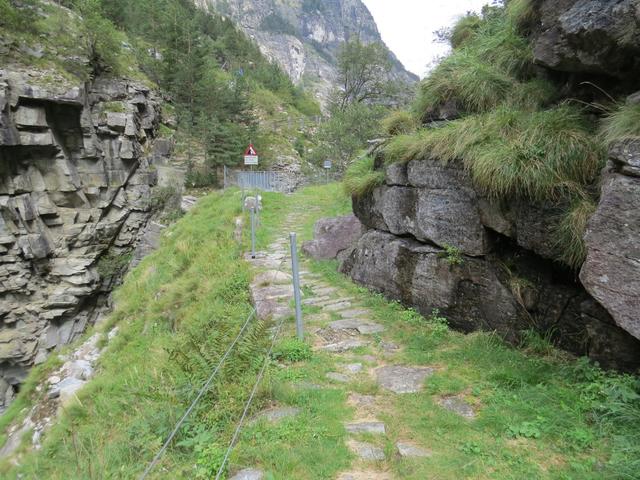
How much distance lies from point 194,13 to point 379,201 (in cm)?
4827

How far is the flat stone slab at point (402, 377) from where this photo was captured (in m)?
3.52

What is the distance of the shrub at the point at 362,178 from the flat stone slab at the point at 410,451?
4541 millimetres

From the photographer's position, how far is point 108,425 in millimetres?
4418

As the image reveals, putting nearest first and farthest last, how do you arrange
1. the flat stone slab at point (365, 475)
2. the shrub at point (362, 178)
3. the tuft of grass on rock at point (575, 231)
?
the flat stone slab at point (365, 475)
the tuft of grass on rock at point (575, 231)
the shrub at point (362, 178)

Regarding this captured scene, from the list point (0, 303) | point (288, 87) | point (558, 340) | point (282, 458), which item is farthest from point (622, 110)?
point (288, 87)

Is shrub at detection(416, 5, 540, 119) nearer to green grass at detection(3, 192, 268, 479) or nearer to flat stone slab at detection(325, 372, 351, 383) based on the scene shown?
flat stone slab at detection(325, 372, 351, 383)

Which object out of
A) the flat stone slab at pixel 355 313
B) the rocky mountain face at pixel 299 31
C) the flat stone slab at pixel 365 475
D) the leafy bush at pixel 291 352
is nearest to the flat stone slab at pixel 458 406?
the flat stone slab at pixel 365 475

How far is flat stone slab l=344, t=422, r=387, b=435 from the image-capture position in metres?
2.89

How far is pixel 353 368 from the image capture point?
3961 millimetres

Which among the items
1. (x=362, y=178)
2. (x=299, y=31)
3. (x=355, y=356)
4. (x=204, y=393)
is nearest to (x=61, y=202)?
(x=362, y=178)

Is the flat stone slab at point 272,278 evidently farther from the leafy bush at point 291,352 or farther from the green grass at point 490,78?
the green grass at point 490,78

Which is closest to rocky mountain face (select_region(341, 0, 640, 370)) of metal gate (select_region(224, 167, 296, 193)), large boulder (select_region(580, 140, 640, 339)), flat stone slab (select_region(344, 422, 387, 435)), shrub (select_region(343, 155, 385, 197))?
large boulder (select_region(580, 140, 640, 339))

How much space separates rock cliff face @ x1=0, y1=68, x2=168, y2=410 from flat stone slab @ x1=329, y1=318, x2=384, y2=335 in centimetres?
1868

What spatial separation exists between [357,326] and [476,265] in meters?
1.79
